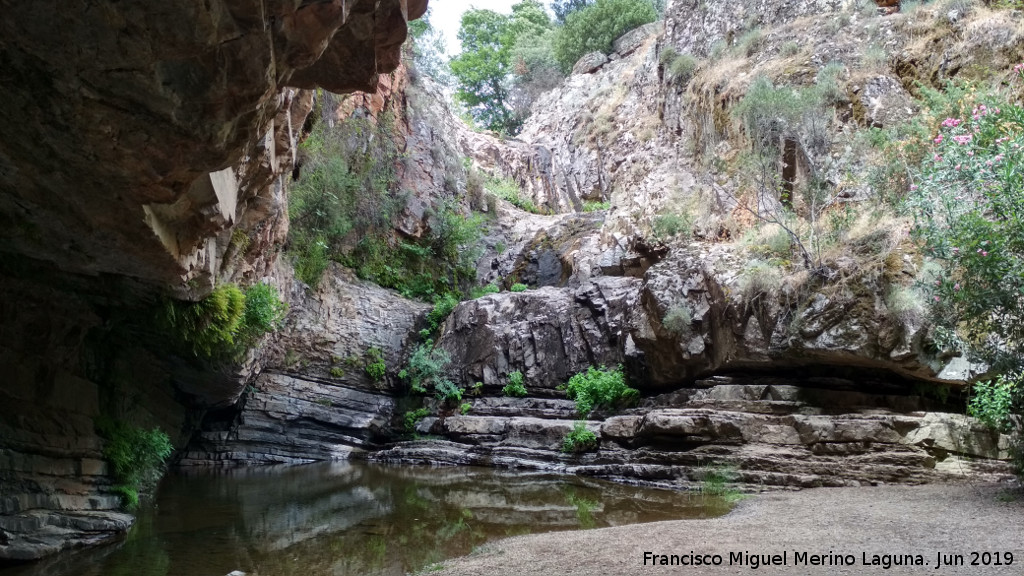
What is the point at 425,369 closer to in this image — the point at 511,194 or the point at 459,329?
the point at 459,329

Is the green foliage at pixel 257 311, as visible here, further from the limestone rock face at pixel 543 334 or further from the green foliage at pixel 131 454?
the limestone rock face at pixel 543 334

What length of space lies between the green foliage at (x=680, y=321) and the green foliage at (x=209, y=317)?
9.33 m

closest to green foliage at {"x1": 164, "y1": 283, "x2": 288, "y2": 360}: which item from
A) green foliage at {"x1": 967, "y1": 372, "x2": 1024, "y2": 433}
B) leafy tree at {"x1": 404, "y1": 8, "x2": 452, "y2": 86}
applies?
green foliage at {"x1": 967, "y1": 372, "x2": 1024, "y2": 433}

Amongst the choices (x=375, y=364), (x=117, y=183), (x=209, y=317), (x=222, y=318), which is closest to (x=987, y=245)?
(x=117, y=183)

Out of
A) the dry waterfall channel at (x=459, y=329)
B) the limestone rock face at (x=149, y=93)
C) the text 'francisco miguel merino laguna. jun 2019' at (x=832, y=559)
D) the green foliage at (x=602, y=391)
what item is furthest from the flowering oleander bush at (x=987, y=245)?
the green foliage at (x=602, y=391)

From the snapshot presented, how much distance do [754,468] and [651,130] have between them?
1965 centimetres

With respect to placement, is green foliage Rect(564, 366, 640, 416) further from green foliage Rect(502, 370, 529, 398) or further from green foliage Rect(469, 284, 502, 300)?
green foliage Rect(469, 284, 502, 300)

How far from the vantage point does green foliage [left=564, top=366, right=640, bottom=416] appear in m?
15.6

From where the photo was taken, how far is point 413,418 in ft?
59.8

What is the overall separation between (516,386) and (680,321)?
19.1ft

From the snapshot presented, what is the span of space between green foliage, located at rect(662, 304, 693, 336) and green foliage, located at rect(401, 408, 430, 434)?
8.18 meters

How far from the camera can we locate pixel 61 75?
3705mm

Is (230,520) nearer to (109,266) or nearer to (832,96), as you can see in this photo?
(109,266)

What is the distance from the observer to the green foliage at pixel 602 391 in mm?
15641
